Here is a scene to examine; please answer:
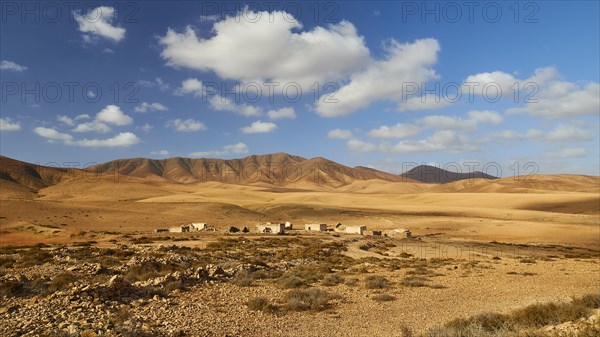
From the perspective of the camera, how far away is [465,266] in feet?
73.6

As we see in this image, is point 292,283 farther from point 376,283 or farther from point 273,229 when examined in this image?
point 273,229

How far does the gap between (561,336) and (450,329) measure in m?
2.24

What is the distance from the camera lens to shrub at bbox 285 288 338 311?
1289 cm

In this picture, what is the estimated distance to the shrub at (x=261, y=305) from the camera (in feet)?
41.3

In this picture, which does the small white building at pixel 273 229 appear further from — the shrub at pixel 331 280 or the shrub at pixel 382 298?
the shrub at pixel 382 298

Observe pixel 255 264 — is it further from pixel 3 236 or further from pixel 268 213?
pixel 268 213

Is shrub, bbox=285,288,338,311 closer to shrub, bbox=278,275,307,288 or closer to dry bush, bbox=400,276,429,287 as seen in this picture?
shrub, bbox=278,275,307,288

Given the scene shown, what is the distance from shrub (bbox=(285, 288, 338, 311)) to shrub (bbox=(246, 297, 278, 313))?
1.74 feet

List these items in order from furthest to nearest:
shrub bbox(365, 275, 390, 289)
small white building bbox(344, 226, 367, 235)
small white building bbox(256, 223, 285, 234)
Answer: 1. small white building bbox(344, 226, 367, 235)
2. small white building bbox(256, 223, 285, 234)
3. shrub bbox(365, 275, 390, 289)

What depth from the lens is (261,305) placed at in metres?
12.9

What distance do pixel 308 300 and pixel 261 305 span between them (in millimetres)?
1665

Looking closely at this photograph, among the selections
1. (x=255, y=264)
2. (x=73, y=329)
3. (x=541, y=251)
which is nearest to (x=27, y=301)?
(x=73, y=329)

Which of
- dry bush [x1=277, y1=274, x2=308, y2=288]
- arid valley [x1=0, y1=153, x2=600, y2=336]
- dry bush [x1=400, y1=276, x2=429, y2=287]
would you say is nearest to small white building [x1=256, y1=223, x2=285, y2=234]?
arid valley [x1=0, y1=153, x2=600, y2=336]

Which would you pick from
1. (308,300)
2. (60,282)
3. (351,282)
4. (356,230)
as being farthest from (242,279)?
(356,230)
